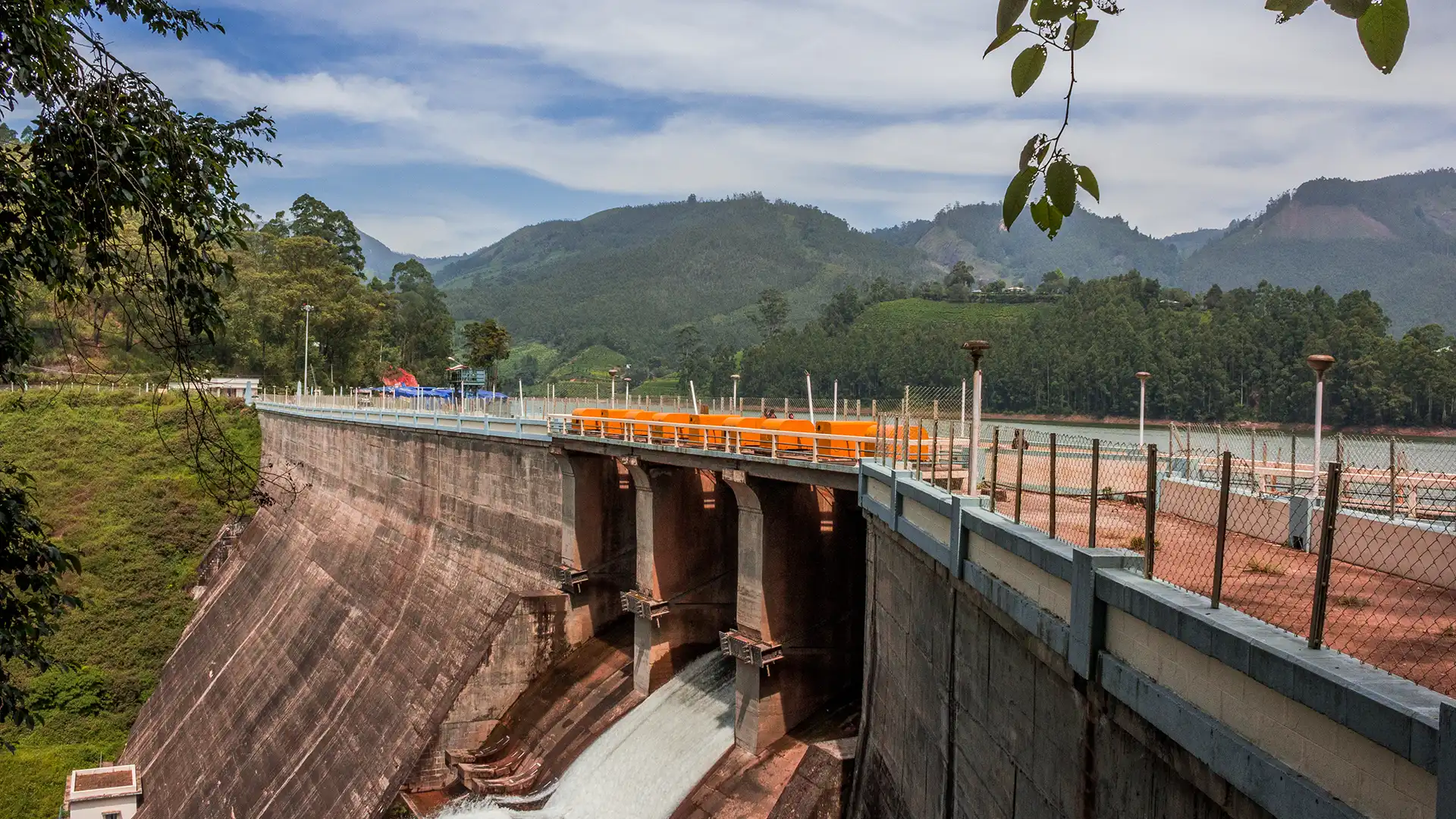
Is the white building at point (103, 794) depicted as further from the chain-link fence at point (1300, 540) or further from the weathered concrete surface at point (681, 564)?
the chain-link fence at point (1300, 540)

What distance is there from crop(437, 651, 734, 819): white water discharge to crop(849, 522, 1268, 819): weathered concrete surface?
15.9ft

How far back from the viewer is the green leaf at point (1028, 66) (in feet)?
8.79

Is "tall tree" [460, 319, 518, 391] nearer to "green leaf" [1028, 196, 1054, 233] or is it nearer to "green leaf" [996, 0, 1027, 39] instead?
"green leaf" [1028, 196, 1054, 233]

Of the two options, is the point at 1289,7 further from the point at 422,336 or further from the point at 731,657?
the point at 422,336

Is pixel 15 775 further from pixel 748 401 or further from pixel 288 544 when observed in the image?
pixel 748 401

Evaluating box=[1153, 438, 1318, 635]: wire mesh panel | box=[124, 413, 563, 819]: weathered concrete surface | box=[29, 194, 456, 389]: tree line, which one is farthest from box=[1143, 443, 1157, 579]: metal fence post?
box=[29, 194, 456, 389]: tree line

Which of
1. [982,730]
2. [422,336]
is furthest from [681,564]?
[422,336]

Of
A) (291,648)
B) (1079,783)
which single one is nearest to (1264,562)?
(1079,783)

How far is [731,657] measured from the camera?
22297 mm

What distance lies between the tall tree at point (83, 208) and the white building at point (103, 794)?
2580 centimetres

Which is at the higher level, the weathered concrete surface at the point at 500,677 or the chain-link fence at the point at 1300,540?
the chain-link fence at the point at 1300,540

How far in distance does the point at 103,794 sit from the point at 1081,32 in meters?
34.1

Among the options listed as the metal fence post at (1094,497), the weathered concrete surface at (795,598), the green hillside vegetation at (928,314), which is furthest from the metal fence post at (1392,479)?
the green hillside vegetation at (928,314)

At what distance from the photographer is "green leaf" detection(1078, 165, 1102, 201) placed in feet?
9.14
